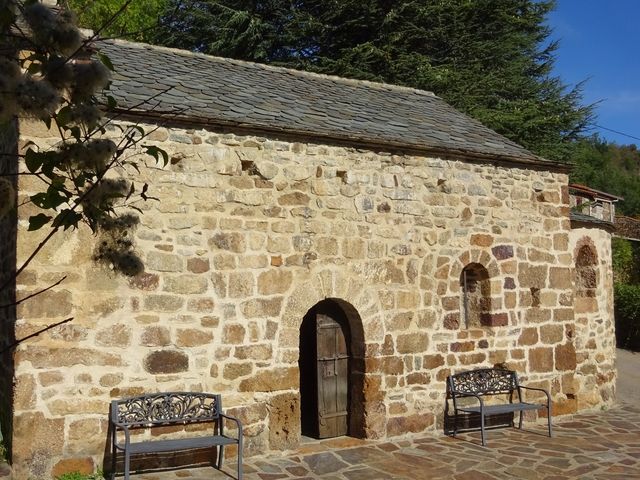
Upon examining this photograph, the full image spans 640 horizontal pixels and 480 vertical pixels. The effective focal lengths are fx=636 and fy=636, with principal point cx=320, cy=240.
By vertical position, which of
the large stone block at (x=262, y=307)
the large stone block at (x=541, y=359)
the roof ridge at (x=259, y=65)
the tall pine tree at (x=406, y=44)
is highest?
the tall pine tree at (x=406, y=44)

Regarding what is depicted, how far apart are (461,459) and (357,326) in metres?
1.75

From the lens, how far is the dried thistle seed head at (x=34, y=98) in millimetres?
1842

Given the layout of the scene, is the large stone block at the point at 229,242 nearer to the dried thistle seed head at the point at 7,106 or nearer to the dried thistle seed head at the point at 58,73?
the dried thistle seed head at the point at 58,73

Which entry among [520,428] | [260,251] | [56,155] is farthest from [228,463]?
[56,155]

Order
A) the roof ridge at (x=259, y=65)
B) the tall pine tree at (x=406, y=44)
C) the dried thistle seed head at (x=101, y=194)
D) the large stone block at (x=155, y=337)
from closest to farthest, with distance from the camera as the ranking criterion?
the dried thistle seed head at (x=101, y=194) → the large stone block at (x=155, y=337) → the roof ridge at (x=259, y=65) → the tall pine tree at (x=406, y=44)

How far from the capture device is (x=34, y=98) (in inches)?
72.6

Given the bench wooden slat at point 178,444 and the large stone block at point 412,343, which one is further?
the large stone block at point 412,343

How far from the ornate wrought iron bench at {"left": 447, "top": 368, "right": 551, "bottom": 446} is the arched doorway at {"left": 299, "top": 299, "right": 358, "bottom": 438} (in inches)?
49.3

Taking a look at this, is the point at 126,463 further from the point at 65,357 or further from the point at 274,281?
the point at 274,281

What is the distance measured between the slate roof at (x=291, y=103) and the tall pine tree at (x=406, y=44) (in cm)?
587

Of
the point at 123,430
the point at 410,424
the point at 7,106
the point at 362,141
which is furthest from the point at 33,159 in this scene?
the point at 410,424

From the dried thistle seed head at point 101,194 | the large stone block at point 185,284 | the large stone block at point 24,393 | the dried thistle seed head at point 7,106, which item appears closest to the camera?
the dried thistle seed head at point 7,106

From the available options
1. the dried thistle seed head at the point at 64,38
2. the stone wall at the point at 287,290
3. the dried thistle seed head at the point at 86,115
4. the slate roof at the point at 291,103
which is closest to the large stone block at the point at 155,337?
the stone wall at the point at 287,290

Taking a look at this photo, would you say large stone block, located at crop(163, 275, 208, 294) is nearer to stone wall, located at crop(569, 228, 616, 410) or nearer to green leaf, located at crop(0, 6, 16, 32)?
green leaf, located at crop(0, 6, 16, 32)
